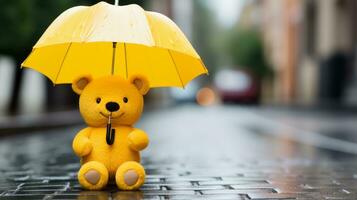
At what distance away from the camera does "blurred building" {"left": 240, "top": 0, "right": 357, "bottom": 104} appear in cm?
3008

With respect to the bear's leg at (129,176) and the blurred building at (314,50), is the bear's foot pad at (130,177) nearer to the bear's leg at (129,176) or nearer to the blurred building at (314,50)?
the bear's leg at (129,176)

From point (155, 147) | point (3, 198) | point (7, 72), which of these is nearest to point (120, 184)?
point (3, 198)

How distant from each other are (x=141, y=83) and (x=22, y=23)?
13054mm

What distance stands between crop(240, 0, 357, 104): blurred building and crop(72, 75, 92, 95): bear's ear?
20798mm

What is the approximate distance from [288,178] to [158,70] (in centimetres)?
155

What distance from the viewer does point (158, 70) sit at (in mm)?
6062

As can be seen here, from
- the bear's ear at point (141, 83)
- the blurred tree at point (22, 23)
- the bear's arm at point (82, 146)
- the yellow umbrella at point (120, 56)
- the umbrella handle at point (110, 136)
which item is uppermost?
the blurred tree at point (22, 23)

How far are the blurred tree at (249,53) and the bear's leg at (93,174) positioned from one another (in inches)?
1675

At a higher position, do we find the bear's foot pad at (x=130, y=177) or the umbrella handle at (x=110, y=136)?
the umbrella handle at (x=110, y=136)

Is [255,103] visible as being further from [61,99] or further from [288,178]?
[288,178]

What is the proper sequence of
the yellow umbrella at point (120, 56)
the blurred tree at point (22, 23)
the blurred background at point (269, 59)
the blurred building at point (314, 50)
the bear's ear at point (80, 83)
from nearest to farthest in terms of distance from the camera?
the yellow umbrella at point (120, 56) → the bear's ear at point (80, 83) → the blurred tree at point (22, 23) → the blurred background at point (269, 59) → the blurred building at point (314, 50)

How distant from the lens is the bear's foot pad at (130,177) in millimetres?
5402

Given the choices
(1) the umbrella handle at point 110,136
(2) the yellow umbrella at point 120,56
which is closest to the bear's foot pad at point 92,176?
(1) the umbrella handle at point 110,136

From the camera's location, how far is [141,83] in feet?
18.7
